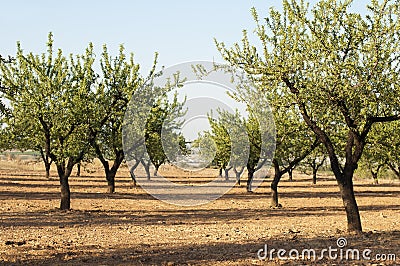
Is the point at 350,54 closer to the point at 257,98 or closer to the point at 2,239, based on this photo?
the point at 257,98

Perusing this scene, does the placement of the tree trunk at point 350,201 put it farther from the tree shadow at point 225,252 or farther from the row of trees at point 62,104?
the row of trees at point 62,104

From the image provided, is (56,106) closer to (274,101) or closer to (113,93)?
(113,93)

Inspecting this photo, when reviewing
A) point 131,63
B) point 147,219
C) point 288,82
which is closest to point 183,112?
point 131,63

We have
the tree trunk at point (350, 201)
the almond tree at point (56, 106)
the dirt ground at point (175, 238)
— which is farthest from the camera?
the almond tree at point (56, 106)

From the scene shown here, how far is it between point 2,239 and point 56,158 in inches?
397

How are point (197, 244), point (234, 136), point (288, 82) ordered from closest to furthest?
point (197, 244) < point (288, 82) < point (234, 136)

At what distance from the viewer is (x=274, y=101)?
16.2 meters

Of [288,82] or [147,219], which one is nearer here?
[288,82]

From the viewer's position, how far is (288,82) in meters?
16.1

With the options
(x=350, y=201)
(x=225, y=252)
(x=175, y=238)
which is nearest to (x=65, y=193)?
(x=175, y=238)

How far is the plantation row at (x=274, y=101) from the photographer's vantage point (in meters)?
15.1

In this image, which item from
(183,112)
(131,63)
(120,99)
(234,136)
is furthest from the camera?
(234,136)

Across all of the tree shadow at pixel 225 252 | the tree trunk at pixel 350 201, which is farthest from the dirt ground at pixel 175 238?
the tree trunk at pixel 350 201

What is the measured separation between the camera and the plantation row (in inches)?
595
